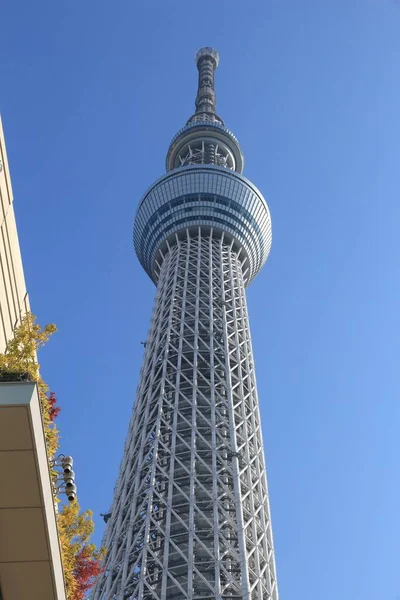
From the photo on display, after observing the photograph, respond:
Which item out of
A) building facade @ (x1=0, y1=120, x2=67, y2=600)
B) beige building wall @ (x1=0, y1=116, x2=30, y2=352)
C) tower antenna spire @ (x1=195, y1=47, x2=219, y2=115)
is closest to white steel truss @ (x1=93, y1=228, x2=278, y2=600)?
beige building wall @ (x1=0, y1=116, x2=30, y2=352)

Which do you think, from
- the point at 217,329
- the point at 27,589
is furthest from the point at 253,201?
the point at 27,589

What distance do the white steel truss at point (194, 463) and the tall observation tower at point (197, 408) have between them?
11cm

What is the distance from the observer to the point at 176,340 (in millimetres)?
63531

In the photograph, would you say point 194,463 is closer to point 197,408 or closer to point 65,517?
point 197,408

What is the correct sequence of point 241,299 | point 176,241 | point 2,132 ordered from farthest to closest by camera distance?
point 176,241
point 241,299
point 2,132

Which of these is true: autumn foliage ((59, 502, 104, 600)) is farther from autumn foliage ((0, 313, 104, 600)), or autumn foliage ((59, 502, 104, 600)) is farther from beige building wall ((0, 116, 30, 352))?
beige building wall ((0, 116, 30, 352))

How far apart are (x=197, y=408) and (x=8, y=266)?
42601 millimetres

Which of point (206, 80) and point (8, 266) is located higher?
point (206, 80)

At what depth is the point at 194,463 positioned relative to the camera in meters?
50.6

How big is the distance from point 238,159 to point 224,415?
40831 millimetres

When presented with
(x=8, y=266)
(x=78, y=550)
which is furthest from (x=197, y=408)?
(x=78, y=550)

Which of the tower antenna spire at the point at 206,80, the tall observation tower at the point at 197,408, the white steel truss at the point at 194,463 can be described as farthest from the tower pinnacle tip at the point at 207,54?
the white steel truss at the point at 194,463

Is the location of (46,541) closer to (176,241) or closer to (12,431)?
(12,431)

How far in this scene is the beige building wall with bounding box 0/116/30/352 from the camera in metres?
14.2
